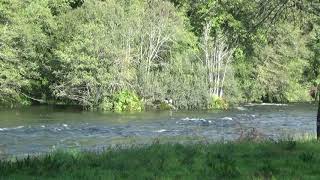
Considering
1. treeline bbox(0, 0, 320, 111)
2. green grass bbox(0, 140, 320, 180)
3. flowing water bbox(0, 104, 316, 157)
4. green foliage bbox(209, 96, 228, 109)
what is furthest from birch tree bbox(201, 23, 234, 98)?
green grass bbox(0, 140, 320, 180)

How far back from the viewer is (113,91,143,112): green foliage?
133ft

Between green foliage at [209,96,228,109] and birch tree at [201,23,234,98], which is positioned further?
birch tree at [201,23,234,98]

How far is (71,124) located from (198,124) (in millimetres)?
7239

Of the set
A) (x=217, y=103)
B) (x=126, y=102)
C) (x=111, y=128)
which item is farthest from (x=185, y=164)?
(x=217, y=103)

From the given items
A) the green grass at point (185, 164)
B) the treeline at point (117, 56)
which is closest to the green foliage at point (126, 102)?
the treeline at point (117, 56)

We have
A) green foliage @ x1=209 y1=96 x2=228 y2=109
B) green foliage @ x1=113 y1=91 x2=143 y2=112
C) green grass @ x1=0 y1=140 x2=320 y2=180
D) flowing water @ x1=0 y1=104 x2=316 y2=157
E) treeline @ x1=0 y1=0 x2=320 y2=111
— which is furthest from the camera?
green foliage @ x1=209 y1=96 x2=228 y2=109

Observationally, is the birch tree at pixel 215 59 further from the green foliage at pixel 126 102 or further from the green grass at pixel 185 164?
the green grass at pixel 185 164

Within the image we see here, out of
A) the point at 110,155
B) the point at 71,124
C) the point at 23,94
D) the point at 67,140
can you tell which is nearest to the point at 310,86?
the point at 23,94

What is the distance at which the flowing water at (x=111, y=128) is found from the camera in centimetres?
2178

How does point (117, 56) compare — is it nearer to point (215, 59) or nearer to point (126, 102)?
point (126, 102)

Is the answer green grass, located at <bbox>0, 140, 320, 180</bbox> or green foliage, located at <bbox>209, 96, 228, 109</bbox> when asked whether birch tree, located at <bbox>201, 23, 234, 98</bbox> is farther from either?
green grass, located at <bbox>0, 140, 320, 180</bbox>

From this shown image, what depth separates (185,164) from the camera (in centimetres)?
1081

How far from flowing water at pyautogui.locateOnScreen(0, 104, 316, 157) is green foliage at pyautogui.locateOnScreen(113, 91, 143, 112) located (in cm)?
257

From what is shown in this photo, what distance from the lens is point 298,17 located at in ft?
53.7
